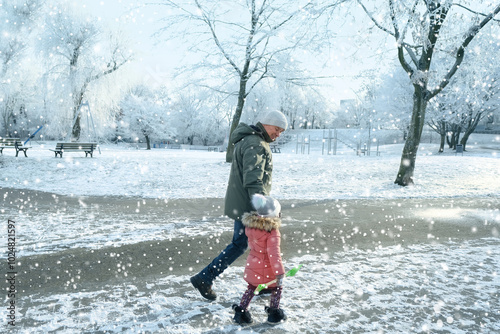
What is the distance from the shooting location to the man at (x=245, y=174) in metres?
3.39

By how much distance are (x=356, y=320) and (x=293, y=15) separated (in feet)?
46.8

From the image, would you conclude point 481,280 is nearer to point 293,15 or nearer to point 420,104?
point 420,104

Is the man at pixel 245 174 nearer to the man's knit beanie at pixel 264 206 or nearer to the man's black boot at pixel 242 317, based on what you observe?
the man's knit beanie at pixel 264 206

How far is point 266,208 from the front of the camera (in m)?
→ 3.20

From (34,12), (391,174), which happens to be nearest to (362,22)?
(391,174)

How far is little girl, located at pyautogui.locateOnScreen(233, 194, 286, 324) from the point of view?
3.20 m

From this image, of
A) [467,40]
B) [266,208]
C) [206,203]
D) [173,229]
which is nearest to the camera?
[266,208]

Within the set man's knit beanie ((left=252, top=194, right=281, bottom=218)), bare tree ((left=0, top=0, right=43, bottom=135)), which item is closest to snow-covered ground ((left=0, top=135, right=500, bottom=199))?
bare tree ((left=0, top=0, right=43, bottom=135))

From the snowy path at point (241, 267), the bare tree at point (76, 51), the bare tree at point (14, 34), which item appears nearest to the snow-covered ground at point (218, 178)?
the snowy path at point (241, 267)

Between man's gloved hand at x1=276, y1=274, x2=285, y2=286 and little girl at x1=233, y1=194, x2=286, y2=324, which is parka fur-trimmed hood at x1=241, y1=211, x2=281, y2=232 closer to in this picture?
little girl at x1=233, y1=194, x2=286, y2=324

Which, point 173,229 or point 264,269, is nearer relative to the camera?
point 264,269

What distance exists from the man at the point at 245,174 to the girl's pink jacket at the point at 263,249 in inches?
11.0

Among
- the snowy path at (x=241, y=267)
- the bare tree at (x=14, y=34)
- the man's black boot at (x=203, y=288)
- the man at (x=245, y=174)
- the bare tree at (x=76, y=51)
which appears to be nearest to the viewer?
the snowy path at (x=241, y=267)

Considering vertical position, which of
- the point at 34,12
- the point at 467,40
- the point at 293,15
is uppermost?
the point at 34,12
